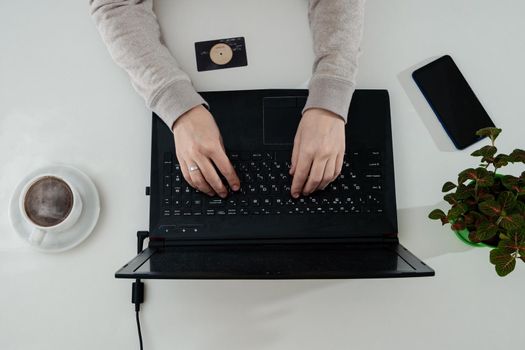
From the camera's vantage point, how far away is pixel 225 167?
24.3 inches

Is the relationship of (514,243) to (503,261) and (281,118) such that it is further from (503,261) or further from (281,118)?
(281,118)

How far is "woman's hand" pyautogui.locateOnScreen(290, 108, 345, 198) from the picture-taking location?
61 cm

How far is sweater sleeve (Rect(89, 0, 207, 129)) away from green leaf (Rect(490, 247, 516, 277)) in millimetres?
507

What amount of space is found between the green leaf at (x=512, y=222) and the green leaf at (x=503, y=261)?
3 centimetres

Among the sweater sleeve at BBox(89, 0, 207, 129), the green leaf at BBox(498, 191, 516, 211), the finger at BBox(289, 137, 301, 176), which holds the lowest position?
the green leaf at BBox(498, 191, 516, 211)

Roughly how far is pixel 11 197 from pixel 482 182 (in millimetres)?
791

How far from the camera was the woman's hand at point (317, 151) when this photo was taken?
2.00 ft

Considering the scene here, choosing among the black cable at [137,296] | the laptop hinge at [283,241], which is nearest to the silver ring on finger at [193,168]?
the laptop hinge at [283,241]

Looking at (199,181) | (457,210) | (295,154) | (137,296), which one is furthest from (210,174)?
(457,210)

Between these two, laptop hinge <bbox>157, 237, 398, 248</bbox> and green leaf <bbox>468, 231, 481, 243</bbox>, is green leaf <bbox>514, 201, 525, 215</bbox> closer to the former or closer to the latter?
green leaf <bbox>468, 231, 481, 243</bbox>

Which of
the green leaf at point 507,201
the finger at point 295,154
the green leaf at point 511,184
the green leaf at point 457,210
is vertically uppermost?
the finger at point 295,154

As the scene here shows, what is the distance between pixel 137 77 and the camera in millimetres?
661

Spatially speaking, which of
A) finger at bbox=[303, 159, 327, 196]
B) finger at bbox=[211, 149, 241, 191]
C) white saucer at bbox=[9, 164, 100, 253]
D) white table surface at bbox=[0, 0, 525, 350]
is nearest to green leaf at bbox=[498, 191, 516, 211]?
white table surface at bbox=[0, 0, 525, 350]

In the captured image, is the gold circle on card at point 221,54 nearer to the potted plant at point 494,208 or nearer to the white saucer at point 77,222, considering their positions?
the white saucer at point 77,222
